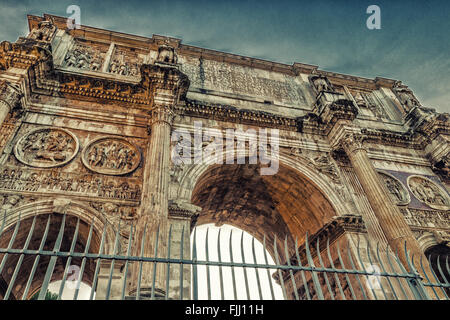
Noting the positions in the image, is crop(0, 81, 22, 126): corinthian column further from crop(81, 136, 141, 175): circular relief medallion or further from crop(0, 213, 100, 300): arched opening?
crop(0, 213, 100, 300): arched opening

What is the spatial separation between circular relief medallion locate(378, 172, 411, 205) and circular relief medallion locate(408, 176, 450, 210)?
0.45 m

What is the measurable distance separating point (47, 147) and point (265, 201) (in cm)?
733

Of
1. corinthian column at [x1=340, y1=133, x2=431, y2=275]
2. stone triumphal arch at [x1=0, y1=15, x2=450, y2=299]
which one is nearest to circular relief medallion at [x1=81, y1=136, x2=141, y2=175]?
stone triumphal arch at [x1=0, y1=15, x2=450, y2=299]

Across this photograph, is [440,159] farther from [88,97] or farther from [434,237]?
[88,97]

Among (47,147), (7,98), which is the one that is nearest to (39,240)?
(47,147)

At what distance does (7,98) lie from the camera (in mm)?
7160

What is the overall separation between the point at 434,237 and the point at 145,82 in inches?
400

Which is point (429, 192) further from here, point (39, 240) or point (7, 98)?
point (7, 98)

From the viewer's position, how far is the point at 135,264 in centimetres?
529

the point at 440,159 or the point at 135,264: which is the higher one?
the point at 440,159

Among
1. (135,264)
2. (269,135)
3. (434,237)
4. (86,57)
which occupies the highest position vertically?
(86,57)

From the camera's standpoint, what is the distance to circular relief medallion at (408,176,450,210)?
32.6ft

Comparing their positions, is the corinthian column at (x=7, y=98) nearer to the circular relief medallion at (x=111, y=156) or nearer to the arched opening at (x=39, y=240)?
the circular relief medallion at (x=111, y=156)
